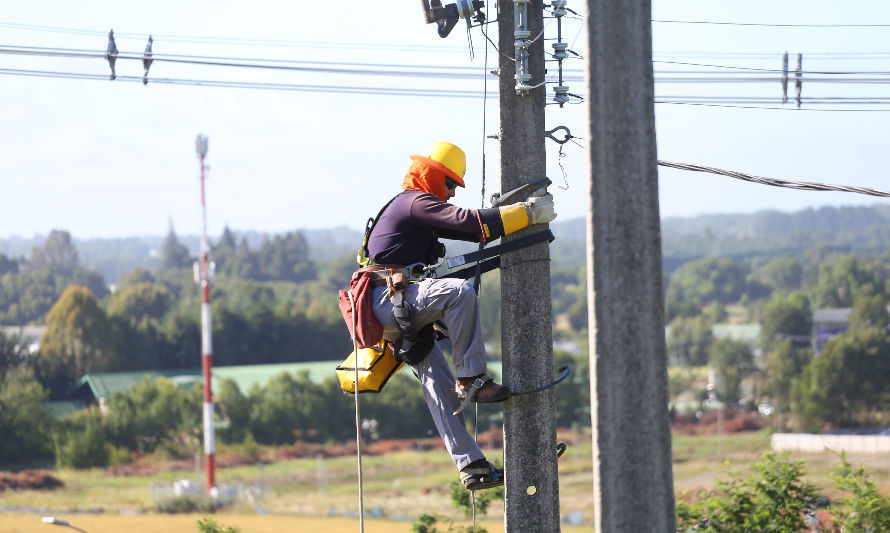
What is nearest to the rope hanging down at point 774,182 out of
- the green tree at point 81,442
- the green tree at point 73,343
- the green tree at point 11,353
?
the green tree at point 81,442

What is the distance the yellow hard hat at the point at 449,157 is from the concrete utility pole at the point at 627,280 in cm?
224

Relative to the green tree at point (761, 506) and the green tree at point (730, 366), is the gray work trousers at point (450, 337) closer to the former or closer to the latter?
the green tree at point (761, 506)

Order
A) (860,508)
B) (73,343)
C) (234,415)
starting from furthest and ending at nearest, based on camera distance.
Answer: (73,343) < (234,415) < (860,508)

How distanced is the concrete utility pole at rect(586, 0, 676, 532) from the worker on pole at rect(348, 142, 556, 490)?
1.54 metres

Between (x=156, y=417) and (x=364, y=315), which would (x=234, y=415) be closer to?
(x=156, y=417)

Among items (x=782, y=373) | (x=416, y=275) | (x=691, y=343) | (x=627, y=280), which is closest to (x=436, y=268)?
(x=416, y=275)

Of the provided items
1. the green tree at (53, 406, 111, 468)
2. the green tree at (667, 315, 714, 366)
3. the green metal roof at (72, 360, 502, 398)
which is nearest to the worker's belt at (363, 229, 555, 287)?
the green tree at (53, 406, 111, 468)

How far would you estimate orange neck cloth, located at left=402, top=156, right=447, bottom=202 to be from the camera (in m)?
6.45

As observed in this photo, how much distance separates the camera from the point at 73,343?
87.0 meters

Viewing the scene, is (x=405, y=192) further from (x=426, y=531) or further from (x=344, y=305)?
(x=426, y=531)

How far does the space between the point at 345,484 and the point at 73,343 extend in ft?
117

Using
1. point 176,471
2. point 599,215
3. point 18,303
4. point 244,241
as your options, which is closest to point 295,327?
point 176,471

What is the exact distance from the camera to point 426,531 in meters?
11.1

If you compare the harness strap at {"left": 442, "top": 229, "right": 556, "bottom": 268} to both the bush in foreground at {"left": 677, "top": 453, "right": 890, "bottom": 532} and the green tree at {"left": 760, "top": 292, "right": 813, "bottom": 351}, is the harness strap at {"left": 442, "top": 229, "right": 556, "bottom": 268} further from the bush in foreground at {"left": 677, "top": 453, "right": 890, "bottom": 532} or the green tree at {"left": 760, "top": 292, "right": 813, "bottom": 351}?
the green tree at {"left": 760, "top": 292, "right": 813, "bottom": 351}
